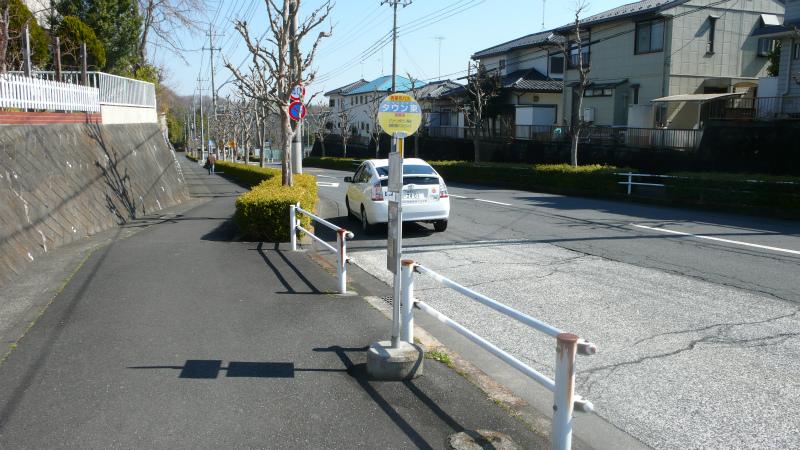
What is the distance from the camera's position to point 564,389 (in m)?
3.51

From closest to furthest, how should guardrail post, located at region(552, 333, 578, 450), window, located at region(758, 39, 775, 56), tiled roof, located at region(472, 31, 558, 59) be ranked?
guardrail post, located at region(552, 333, 578, 450)
window, located at region(758, 39, 775, 56)
tiled roof, located at region(472, 31, 558, 59)

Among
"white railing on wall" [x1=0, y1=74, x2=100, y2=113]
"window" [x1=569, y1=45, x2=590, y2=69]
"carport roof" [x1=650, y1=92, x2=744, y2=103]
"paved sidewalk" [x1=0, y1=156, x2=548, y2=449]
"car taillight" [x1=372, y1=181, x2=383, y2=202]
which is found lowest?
"paved sidewalk" [x1=0, y1=156, x2=548, y2=449]

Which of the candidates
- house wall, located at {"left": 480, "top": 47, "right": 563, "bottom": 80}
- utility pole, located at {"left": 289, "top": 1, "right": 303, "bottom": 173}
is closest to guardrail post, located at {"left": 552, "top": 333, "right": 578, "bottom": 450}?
utility pole, located at {"left": 289, "top": 1, "right": 303, "bottom": 173}

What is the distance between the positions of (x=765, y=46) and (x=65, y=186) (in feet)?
111

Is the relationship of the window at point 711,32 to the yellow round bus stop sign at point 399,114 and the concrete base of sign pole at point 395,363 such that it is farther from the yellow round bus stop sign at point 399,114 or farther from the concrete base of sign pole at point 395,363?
the concrete base of sign pole at point 395,363

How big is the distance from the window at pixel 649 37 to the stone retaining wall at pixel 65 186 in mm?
24389

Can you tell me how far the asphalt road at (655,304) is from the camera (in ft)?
15.3

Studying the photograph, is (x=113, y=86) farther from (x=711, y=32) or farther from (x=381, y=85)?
(x=381, y=85)

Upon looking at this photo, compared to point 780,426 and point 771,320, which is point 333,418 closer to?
point 780,426

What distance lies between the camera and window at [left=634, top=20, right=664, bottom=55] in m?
31.0

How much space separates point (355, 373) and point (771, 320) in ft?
15.6

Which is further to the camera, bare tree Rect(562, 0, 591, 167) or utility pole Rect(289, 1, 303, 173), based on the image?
bare tree Rect(562, 0, 591, 167)

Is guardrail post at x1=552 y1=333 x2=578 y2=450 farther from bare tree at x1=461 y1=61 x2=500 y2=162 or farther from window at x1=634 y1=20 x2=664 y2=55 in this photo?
bare tree at x1=461 y1=61 x2=500 y2=162

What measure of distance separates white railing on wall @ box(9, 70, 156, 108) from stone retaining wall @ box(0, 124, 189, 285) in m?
1.17
